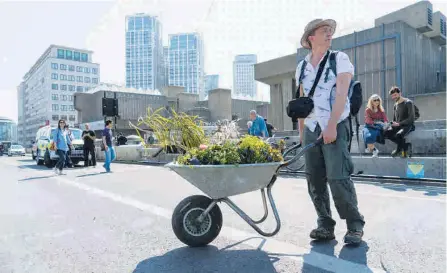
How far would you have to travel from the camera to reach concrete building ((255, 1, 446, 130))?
55.3 ft

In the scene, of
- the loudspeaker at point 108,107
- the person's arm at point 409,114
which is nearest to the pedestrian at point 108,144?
the person's arm at point 409,114

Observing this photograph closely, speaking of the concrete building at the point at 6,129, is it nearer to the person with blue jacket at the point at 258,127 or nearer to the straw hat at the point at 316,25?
the person with blue jacket at the point at 258,127

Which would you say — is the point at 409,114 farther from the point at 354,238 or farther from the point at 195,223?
the point at 195,223

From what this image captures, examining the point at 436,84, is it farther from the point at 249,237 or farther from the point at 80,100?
the point at 80,100

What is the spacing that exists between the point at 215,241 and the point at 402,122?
227 inches

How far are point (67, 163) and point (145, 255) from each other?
42.2 feet

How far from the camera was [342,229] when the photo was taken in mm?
3594

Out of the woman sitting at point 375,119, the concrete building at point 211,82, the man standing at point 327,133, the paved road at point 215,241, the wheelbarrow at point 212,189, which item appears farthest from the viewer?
the concrete building at point 211,82

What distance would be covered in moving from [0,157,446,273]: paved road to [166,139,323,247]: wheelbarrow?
15 cm

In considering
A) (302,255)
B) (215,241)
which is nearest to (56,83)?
(215,241)

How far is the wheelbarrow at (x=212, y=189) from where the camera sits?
285cm

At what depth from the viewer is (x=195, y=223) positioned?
10.2ft

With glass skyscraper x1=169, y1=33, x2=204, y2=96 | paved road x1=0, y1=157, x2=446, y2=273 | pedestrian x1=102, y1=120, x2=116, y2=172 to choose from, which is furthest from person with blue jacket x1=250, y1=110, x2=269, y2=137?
glass skyscraper x1=169, y1=33, x2=204, y2=96

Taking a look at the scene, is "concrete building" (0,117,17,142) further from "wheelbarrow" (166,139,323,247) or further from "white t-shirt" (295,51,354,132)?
"white t-shirt" (295,51,354,132)
